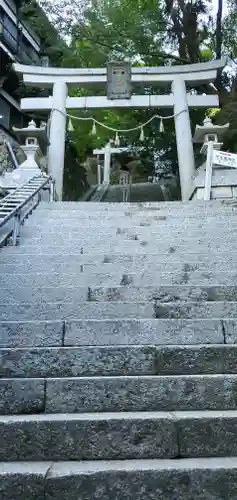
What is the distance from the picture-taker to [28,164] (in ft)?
30.7

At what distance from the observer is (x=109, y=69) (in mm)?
11906

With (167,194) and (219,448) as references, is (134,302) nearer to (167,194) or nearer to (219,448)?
(219,448)

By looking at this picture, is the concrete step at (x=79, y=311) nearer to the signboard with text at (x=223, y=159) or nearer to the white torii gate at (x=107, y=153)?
the signboard with text at (x=223, y=159)

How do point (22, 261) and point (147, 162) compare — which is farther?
point (147, 162)

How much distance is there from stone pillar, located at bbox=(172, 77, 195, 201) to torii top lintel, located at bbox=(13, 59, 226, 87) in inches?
11.4

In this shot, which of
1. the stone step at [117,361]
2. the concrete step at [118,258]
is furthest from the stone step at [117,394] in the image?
the concrete step at [118,258]

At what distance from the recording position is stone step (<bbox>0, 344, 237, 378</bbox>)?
2.58 m

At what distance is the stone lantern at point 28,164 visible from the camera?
341 inches

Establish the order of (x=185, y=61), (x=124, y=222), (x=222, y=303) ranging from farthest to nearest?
(x=185, y=61), (x=124, y=222), (x=222, y=303)

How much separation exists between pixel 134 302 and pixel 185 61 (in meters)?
13.0

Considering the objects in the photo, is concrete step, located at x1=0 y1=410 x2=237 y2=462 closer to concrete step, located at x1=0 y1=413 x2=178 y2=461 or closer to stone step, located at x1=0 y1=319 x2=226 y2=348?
concrete step, located at x1=0 y1=413 x2=178 y2=461

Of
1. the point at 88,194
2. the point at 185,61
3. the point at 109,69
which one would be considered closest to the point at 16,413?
the point at 109,69

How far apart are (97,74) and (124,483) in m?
11.7

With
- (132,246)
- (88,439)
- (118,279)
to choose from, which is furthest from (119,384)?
(132,246)
